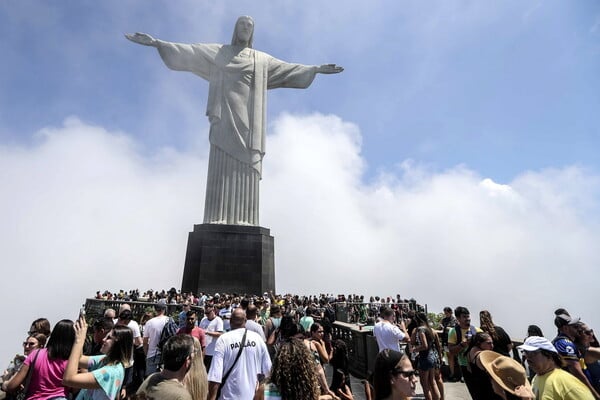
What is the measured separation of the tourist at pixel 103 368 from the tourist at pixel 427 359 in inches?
165

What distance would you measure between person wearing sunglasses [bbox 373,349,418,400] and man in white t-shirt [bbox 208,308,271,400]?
6.15 feet

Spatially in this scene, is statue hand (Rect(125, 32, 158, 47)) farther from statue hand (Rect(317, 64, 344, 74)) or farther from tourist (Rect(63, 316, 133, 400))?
tourist (Rect(63, 316, 133, 400))

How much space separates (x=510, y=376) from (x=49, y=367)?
4.07 meters

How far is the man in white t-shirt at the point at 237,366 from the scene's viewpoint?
3.78m

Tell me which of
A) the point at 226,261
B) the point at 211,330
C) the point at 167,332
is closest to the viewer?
the point at 167,332

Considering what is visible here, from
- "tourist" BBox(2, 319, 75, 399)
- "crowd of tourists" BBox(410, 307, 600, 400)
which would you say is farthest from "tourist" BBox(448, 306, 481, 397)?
"tourist" BBox(2, 319, 75, 399)

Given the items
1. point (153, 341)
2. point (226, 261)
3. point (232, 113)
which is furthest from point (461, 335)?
point (232, 113)

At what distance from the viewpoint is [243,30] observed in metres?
23.6

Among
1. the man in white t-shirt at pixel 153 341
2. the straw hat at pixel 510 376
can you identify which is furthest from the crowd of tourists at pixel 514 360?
the man in white t-shirt at pixel 153 341

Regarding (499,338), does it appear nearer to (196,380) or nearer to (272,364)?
(272,364)

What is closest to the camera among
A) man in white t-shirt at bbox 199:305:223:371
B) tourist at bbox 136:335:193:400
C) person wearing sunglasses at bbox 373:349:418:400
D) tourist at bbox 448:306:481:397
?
person wearing sunglasses at bbox 373:349:418:400

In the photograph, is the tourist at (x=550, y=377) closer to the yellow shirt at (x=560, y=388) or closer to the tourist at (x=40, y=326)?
the yellow shirt at (x=560, y=388)

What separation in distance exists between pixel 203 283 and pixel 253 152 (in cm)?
806

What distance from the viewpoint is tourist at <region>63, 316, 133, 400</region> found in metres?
2.88
